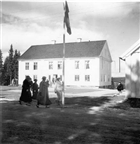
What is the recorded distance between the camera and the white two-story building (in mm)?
35094

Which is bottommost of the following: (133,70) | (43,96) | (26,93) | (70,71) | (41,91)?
(43,96)

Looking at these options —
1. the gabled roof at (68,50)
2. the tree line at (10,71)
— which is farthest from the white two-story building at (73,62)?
the tree line at (10,71)

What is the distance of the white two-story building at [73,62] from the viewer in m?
35.1

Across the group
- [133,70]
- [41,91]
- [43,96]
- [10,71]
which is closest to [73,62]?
[10,71]

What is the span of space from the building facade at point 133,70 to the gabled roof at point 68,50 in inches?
894

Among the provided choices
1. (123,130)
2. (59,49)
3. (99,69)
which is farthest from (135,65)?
(59,49)

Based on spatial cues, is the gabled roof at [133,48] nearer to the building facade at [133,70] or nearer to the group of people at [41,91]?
the building facade at [133,70]

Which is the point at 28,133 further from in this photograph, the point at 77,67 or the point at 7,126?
the point at 77,67

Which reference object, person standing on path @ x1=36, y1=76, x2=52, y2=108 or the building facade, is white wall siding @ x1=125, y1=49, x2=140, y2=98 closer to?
the building facade

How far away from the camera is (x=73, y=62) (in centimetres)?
3666

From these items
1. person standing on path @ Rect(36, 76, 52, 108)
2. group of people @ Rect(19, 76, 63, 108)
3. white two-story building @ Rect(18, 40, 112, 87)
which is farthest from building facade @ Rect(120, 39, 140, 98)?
white two-story building @ Rect(18, 40, 112, 87)

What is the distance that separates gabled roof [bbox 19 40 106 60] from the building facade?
22712mm

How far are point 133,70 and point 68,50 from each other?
27368mm

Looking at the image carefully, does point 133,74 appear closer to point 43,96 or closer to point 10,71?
point 43,96
